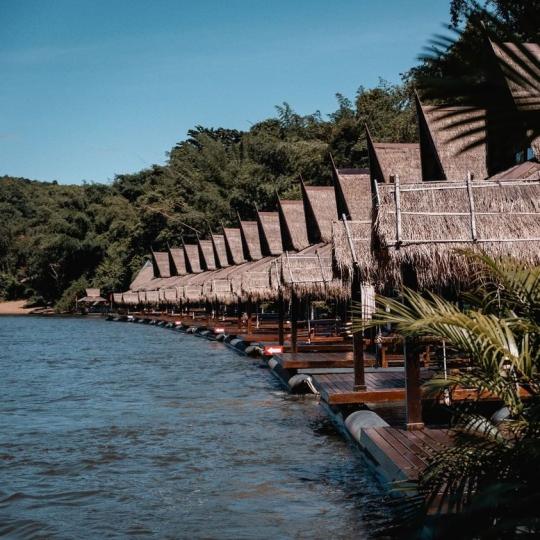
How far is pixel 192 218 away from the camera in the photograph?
62.0m

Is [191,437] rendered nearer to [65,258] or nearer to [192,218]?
[192,218]

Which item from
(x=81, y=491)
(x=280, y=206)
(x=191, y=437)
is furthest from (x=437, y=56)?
(x=280, y=206)

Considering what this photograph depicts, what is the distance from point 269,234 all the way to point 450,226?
78.8 ft

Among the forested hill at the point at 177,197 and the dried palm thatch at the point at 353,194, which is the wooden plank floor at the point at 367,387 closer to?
the dried palm thatch at the point at 353,194

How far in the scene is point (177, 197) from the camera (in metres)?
65.2

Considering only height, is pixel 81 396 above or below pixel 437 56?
below

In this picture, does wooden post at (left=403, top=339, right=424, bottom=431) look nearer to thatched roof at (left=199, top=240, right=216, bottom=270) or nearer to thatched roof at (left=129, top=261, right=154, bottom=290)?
thatched roof at (left=199, top=240, right=216, bottom=270)

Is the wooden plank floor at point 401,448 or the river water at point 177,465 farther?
the river water at point 177,465

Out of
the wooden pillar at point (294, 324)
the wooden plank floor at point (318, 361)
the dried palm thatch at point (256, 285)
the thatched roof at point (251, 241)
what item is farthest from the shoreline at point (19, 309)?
the wooden plank floor at point (318, 361)

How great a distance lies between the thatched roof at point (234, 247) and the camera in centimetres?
3947

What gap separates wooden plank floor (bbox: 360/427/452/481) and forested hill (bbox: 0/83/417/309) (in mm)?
31929

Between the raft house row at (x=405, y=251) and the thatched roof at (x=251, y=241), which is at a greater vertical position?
the thatched roof at (x=251, y=241)

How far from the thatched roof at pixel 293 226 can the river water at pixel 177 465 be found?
903 centimetres

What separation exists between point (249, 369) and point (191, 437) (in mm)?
9787
